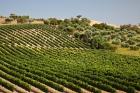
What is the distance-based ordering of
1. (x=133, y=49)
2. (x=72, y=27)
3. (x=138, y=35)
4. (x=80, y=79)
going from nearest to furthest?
(x=80, y=79)
(x=133, y=49)
(x=72, y=27)
(x=138, y=35)

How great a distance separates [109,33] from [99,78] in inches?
2134

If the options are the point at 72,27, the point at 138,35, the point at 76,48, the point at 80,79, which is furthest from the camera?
the point at 138,35

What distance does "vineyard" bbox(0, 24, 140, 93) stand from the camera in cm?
4241

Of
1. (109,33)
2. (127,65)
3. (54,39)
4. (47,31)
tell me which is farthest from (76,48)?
(109,33)

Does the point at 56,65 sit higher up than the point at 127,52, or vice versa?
the point at 56,65

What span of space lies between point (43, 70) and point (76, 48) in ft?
93.3

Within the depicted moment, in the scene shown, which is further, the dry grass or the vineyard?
the dry grass

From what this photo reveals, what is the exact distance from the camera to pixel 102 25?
109 m

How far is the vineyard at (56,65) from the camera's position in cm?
4241

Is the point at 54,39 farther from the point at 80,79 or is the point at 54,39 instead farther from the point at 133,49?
the point at 80,79

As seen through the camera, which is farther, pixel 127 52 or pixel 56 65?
pixel 127 52

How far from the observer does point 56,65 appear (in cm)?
5472

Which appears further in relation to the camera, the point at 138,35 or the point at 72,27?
the point at 138,35

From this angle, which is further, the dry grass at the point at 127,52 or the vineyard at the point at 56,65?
the dry grass at the point at 127,52
